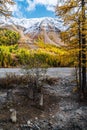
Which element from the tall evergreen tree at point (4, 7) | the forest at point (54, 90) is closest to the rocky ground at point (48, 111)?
the forest at point (54, 90)

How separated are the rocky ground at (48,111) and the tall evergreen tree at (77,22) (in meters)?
1.28

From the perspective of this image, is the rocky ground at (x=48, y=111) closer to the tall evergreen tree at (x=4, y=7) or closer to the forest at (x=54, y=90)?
the forest at (x=54, y=90)

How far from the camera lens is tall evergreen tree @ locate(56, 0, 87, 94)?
17.2m

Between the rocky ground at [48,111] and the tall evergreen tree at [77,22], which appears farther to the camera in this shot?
the tall evergreen tree at [77,22]

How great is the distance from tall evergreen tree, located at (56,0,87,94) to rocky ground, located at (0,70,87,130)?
4.22 feet

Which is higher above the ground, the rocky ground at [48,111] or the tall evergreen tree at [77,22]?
the tall evergreen tree at [77,22]

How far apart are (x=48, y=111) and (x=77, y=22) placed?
476 cm

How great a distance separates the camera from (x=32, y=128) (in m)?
14.3

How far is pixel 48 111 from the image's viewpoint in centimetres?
1588

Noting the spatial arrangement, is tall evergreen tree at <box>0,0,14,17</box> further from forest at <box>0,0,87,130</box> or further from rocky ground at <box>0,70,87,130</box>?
rocky ground at <box>0,70,87,130</box>

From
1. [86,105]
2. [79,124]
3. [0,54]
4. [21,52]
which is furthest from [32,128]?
[21,52]

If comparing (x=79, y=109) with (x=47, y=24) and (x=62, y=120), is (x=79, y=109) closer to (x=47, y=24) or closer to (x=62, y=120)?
(x=62, y=120)

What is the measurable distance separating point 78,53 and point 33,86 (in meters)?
2.91

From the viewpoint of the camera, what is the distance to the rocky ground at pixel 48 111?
47.7 feet
